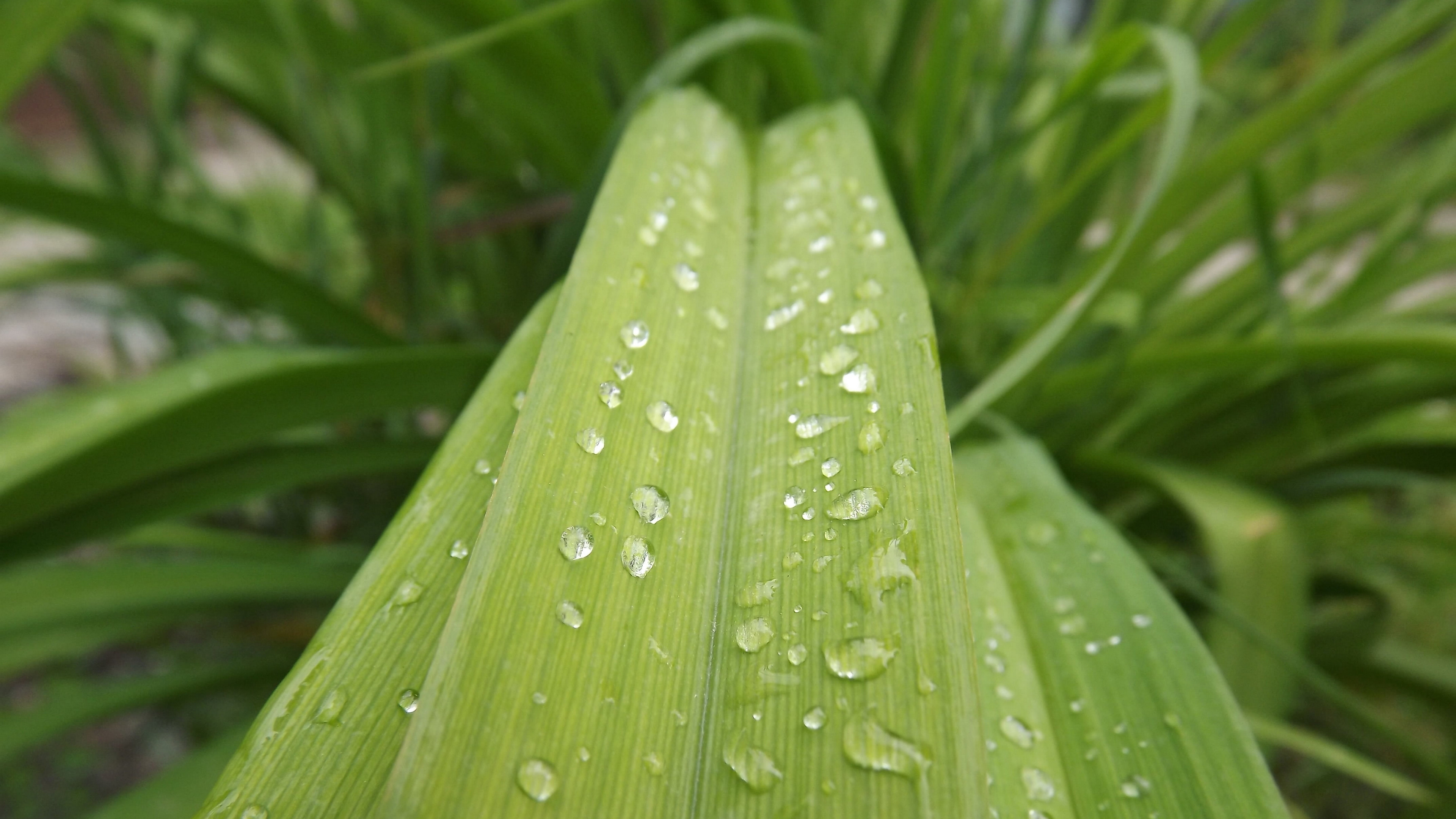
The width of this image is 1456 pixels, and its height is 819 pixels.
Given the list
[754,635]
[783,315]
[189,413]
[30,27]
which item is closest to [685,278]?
[783,315]

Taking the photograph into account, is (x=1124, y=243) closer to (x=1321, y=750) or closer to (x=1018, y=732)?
(x=1018, y=732)

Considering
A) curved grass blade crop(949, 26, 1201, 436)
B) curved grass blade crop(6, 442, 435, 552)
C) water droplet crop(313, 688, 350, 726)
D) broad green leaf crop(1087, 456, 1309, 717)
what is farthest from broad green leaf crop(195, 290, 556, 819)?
broad green leaf crop(1087, 456, 1309, 717)

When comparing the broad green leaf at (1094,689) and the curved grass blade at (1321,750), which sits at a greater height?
the curved grass blade at (1321,750)

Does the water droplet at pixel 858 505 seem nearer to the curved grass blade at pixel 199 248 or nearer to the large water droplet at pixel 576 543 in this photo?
the large water droplet at pixel 576 543

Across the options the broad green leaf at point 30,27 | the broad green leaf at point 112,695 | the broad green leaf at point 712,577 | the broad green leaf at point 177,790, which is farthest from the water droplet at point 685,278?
the broad green leaf at point 112,695

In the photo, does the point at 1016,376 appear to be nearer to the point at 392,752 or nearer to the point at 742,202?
the point at 742,202

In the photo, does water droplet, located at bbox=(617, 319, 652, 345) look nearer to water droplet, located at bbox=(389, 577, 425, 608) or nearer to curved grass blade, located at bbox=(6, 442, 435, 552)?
water droplet, located at bbox=(389, 577, 425, 608)
